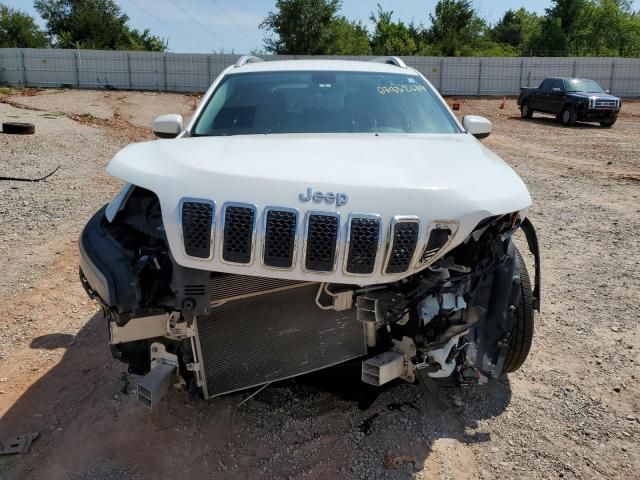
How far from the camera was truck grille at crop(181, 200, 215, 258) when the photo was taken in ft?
7.50

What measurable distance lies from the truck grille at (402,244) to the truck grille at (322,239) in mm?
226

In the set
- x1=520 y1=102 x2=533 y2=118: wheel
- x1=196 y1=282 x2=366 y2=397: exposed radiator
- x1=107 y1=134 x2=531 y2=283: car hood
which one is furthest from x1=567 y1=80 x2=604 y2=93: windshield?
x1=196 y1=282 x2=366 y2=397: exposed radiator

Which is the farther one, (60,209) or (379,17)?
(379,17)

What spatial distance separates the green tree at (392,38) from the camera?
48.2 meters

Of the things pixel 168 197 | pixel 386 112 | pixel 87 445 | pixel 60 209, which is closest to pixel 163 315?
pixel 168 197

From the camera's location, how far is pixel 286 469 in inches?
109

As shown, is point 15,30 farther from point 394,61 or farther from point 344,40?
point 394,61

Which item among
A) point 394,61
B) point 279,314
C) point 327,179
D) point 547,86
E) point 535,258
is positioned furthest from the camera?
point 547,86

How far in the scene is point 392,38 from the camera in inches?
2013

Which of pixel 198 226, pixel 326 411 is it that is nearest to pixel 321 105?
pixel 198 226

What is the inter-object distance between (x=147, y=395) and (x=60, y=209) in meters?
5.03

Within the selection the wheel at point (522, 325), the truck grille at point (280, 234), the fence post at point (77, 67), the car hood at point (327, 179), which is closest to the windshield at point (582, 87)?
the wheel at point (522, 325)

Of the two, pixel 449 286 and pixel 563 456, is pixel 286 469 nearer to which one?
pixel 449 286

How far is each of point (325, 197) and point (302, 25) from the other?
45.7 meters
